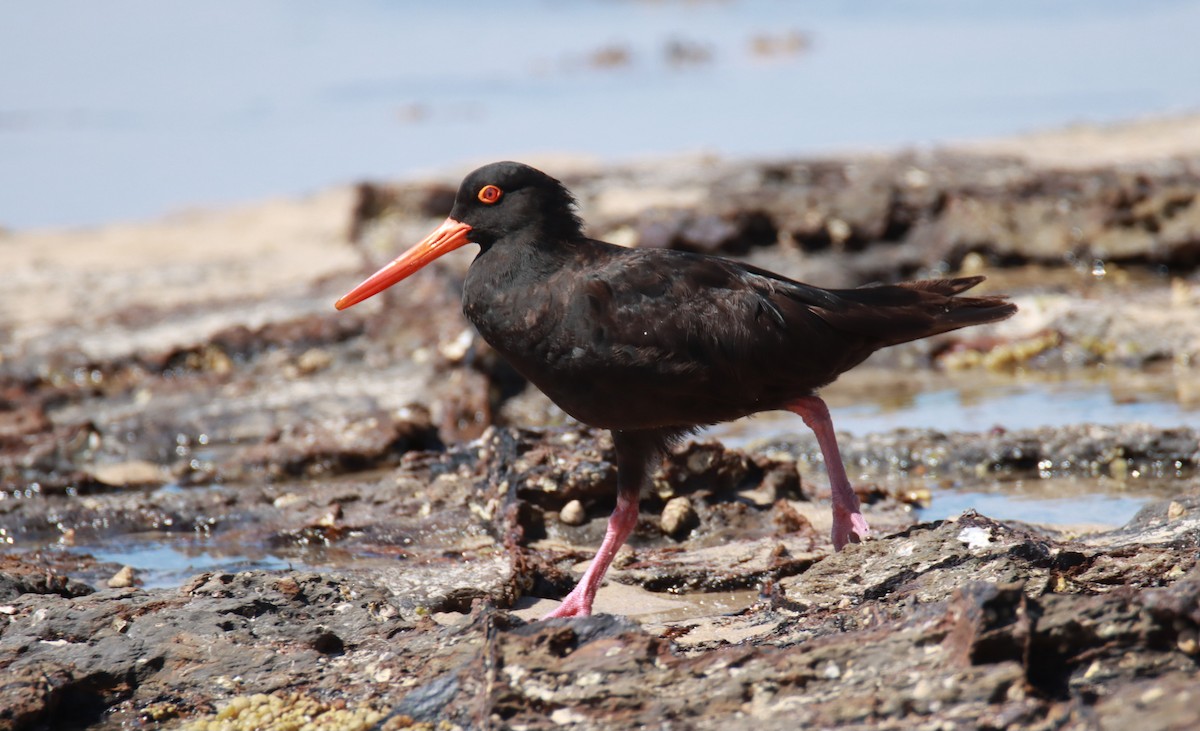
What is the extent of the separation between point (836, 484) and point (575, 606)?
1.15 metres

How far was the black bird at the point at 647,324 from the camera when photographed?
4.51 metres

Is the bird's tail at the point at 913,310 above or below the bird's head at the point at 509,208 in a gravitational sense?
below

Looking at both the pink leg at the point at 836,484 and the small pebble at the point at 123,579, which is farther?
the small pebble at the point at 123,579

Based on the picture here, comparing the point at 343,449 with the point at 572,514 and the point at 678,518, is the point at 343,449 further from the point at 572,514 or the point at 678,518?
the point at 678,518

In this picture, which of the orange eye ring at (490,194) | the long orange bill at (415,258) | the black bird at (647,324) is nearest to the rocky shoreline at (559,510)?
the black bird at (647,324)

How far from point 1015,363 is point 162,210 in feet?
41.3

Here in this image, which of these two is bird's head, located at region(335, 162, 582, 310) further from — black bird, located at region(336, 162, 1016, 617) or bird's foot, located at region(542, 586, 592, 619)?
bird's foot, located at region(542, 586, 592, 619)

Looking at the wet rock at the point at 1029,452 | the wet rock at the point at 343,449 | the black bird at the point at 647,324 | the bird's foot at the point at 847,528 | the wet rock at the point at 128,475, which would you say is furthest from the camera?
the wet rock at the point at 343,449

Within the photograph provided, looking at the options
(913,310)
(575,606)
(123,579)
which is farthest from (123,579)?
(913,310)

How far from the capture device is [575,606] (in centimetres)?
441

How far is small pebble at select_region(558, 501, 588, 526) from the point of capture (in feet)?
17.6

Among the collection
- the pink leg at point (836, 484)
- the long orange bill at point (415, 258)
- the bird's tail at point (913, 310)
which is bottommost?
the pink leg at point (836, 484)

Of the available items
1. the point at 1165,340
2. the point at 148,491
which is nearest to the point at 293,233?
the point at 148,491

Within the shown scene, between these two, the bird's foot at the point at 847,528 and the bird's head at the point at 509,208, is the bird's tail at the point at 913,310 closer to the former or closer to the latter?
the bird's foot at the point at 847,528
